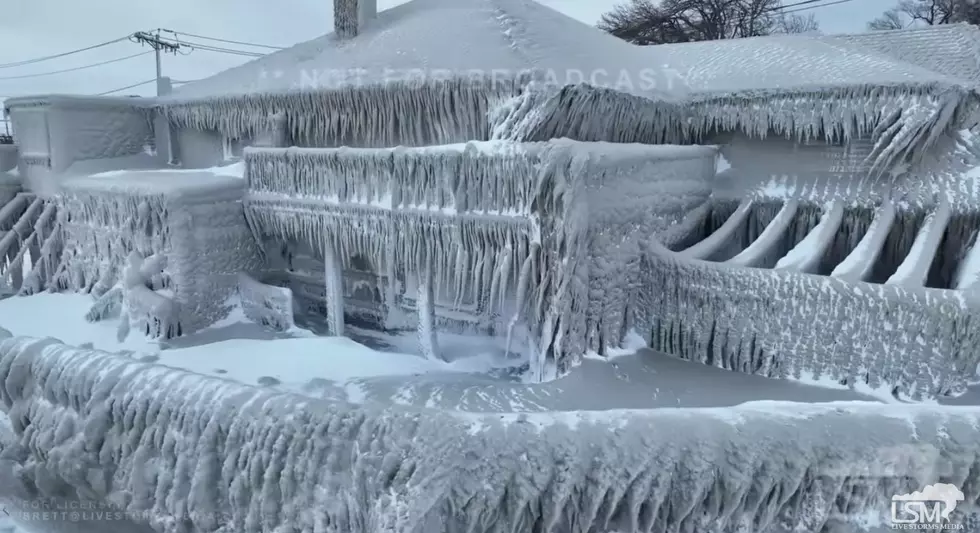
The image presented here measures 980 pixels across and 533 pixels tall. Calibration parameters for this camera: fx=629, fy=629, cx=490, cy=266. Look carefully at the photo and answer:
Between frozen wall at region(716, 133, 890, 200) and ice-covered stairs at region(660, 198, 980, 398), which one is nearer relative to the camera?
ice-covered stairs at region(660, 198, 980, 398)

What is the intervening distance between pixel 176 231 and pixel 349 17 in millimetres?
4237

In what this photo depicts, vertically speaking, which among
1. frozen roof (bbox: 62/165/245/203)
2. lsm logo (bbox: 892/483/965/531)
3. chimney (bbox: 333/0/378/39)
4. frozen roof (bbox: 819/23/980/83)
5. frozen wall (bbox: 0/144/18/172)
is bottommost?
lsm logo (bbox: 892/483/965/531)

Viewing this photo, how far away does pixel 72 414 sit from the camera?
6570mm

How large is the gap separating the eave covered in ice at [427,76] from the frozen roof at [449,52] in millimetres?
22

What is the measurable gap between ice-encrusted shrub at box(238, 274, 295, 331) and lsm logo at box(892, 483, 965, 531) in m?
7.04

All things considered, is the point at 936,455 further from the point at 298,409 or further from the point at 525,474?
the point at 298,409

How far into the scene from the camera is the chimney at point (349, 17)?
32.1 feet

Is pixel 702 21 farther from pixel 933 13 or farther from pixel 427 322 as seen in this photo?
pixel 427 322

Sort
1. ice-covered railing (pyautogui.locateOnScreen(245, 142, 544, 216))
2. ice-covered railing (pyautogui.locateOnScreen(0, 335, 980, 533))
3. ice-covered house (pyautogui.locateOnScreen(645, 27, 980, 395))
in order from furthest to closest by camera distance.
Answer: ice-covered railing (pyautogui.locateOnScreen(245, 142, 544, 216))
ice-covered house (pyautogui.locateOnScreen(645, 27, 980, 395))
ice-covered railing (pyautogui.locateOnScreen(0, 335, 980, 533))

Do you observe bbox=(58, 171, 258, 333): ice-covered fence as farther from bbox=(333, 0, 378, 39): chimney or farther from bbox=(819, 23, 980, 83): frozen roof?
bbox=(819, 23, 980, 83): frozen roof

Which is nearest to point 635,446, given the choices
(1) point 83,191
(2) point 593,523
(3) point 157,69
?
(2) point 593,523

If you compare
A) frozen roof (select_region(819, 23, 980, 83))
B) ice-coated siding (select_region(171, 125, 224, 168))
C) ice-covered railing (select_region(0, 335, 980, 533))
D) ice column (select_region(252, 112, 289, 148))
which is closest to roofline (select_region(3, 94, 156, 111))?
ice-coated siding (select_region(171, 125, 224, 168))

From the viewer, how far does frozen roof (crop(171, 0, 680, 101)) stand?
7852 millimetres

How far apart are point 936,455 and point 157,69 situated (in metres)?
23.2
